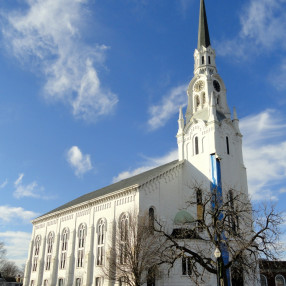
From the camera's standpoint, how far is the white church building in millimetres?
36375

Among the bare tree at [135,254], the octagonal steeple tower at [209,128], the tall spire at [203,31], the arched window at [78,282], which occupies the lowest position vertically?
the arched window at [78,282]

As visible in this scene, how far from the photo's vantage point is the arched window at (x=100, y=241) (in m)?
38.0

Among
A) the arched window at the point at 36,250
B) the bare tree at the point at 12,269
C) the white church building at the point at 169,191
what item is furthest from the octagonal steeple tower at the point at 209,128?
the bare tree at the point at 12,269

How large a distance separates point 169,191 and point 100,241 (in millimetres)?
10282

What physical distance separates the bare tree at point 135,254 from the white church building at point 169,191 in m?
2.51

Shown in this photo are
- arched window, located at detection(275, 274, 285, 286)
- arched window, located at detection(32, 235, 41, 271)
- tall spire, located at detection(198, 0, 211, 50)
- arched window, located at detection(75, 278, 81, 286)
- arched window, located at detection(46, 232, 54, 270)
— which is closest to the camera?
arched window, located at detection(75, 278, 81, 286)

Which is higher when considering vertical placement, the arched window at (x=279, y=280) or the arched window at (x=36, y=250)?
the arched window at (x=36, y=250)

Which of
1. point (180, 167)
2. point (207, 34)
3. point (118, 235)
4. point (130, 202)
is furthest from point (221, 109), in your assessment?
point (118, 235)

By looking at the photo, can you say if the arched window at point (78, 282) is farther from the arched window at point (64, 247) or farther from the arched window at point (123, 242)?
the arched window at point (123, 242)

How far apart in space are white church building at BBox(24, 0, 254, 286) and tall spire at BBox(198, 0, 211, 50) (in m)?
0.23

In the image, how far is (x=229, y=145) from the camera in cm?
4084

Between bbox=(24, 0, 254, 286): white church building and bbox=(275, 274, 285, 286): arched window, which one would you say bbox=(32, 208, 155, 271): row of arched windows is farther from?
bbox=(275, 274, 285, 286): arched window

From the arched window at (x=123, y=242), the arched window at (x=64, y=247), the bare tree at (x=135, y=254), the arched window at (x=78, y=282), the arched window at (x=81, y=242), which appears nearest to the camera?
the bare tree at (x=135, y=254)

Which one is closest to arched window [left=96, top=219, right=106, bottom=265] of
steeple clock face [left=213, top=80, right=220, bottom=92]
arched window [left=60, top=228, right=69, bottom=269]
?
arched window [left=60, top=228, right=69, bottom=269]
